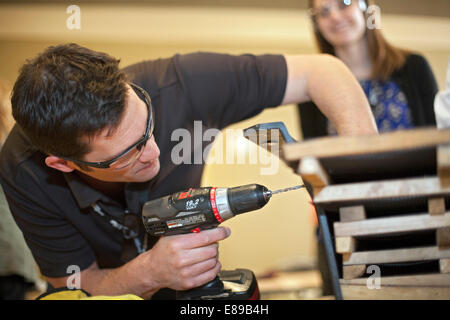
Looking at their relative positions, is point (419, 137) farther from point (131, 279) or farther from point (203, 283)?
point (131, 279)

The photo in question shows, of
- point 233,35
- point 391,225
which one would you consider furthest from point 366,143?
point 233,35

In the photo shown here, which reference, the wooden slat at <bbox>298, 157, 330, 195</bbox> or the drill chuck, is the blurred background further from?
the wooden slat at <bbox>298, 157, 330, 195</bbox>

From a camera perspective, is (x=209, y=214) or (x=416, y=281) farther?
(x=209, y=214)

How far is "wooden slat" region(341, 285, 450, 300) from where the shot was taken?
0.66 metres

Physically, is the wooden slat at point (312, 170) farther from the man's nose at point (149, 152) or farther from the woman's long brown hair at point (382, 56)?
the woman's long brown hair at point (382, 56)

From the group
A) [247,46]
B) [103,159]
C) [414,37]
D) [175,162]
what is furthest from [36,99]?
[414,37]

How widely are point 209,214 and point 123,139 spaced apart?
284mm

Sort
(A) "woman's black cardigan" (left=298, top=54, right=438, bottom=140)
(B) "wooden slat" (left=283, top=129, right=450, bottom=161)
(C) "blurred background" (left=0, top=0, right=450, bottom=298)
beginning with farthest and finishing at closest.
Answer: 1. (C) "blurred background" (left=0, top=0, right=450, bottom=298)
2. (A) "woman's black cardigan" (left=298, top=54, right=438, bottom=140)
3. (B) "wooden slat" (left=283, top=129, right=450, bottom=161)

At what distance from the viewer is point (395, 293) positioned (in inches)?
26.5

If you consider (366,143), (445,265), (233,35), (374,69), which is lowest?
(445,265)

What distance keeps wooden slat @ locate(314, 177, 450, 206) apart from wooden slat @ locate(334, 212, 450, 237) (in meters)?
0.05

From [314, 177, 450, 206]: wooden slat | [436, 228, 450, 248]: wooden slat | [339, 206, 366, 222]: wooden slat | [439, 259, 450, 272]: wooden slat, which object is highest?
[314, 177, 450, 206]: wooden slat

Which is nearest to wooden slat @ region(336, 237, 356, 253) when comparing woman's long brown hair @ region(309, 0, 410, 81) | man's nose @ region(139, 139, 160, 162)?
man's nose @ region(139, 139, 160, 162)

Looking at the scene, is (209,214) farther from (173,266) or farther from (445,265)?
(445,265)
